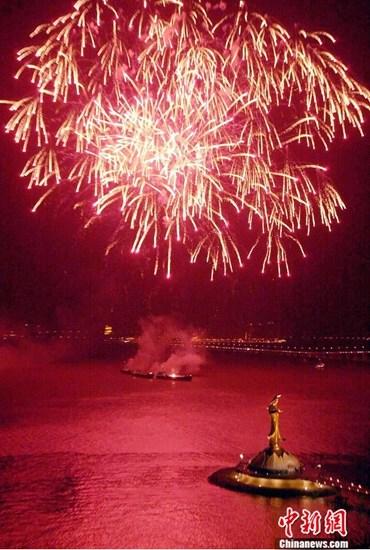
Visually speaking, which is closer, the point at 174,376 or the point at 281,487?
the point at 281,487

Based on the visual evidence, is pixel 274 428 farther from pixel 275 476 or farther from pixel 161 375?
pixel 161 375

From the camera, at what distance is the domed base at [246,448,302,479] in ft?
36.3

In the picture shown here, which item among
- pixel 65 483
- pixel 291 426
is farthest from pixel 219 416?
pixel 65 483

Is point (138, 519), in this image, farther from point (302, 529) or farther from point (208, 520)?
point (302, 529)

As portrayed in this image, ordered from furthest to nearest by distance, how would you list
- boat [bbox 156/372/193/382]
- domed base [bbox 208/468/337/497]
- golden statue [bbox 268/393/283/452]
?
boat [bbox 156/372/193/382] → golden statue [bbox 268/393/283/452] → domed base [bbox 208/468/337/497]

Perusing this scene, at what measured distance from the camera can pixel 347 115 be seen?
15.5m

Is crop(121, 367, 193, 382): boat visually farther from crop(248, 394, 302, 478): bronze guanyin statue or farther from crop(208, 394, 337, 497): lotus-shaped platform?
crop(248, 394, 302, 478): bronze guanyin statue

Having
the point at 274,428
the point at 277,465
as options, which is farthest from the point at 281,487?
the point at 274,428

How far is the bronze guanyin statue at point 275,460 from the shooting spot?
11039mm

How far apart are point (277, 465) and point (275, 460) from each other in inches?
3.2

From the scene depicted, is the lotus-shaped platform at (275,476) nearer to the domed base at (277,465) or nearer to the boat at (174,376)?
the domed base at (277,465)

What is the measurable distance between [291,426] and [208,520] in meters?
9.52

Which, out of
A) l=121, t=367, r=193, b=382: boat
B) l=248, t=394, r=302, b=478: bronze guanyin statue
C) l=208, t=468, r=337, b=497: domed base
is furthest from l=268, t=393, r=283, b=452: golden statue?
l=121, t=367, r=193, b=382: boat

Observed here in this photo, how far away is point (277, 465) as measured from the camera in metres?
11.1
